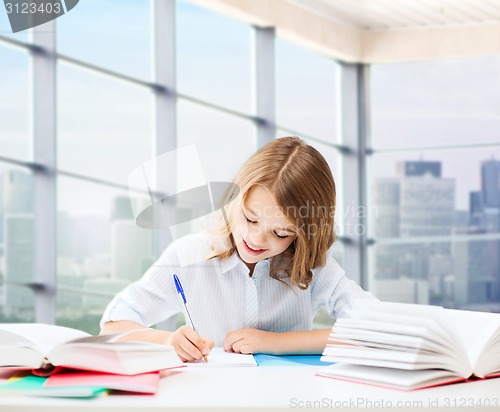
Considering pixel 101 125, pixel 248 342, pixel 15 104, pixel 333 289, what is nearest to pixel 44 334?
pixel 248 342

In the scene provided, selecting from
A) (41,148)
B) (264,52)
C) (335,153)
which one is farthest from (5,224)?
(335,153)

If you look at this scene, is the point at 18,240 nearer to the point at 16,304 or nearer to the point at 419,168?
the point at 16,304

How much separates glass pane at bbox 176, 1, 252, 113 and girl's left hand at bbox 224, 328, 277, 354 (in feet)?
13.3

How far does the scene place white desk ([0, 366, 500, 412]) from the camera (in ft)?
3.82

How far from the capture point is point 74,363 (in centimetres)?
131

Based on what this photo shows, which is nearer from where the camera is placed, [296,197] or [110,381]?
[110,381]

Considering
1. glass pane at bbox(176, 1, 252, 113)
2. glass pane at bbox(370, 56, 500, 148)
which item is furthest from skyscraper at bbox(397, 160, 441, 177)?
glass pane at bbox(176, 1, 252, 113)

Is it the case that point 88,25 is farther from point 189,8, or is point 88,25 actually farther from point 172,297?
point 172,297

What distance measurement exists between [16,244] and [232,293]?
9.49ft

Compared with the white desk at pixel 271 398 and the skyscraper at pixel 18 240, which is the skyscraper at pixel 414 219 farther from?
the white desk at pixel 271 398

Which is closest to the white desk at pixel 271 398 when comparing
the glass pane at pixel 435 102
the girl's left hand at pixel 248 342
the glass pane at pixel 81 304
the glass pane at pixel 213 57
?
the girl's left hand at pixel 248 342

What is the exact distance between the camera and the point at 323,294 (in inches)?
86.7

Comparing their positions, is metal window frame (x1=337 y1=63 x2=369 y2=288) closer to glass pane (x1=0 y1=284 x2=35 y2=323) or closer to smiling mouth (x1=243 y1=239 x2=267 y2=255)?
glass pane (x1=0 y1=284 x2=35 y2=323)

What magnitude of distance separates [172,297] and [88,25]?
136 inches
